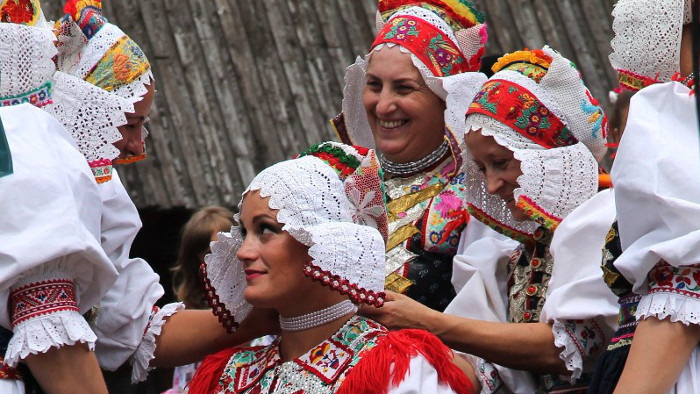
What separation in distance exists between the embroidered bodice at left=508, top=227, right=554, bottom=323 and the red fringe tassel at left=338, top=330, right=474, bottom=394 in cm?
54

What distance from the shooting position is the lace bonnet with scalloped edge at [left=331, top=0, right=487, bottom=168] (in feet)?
15.2

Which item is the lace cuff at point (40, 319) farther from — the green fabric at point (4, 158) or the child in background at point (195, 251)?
the child in background at point (195, 251)

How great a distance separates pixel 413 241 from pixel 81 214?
141 centimetres

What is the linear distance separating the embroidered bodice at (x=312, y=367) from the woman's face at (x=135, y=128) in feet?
2.77

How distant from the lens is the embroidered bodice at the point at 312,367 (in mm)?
3670

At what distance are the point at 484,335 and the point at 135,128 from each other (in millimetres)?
1316

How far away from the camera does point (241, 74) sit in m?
7.87

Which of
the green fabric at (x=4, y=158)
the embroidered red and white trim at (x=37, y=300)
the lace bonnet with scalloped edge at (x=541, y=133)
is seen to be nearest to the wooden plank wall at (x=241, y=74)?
the lace bonnet with scalloped edge at (x=541, y=133)

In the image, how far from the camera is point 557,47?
27.1 feet

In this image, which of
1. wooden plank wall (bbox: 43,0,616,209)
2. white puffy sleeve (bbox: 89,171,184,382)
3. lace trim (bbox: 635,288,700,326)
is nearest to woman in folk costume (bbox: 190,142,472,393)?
white puffy sleeve (bbox: 89,171,184,382)

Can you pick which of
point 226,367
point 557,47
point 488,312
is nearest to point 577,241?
point 488,312

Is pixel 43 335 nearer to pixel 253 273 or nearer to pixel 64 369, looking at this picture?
pixel 64 369

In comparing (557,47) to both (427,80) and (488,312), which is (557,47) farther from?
(488,312)

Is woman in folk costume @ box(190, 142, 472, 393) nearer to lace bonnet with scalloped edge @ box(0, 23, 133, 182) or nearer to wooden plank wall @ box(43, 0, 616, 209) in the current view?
lace bonnet with scalloped edge @ box(0, 23, 133, 182)
